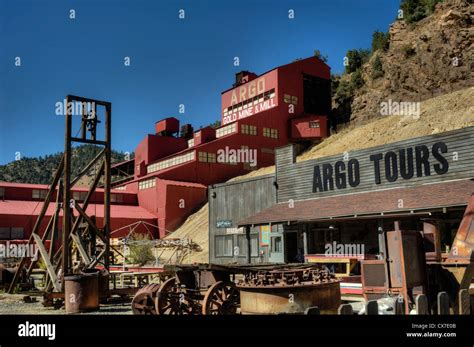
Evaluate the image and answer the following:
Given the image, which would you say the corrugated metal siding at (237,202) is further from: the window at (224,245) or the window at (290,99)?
the window at (290,99)

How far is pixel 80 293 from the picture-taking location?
1327cm

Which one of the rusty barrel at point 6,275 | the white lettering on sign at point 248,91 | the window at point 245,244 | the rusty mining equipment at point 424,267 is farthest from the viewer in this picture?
the white lettering on sign at point 248,91

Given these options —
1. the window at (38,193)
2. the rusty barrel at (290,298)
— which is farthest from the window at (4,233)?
the rusty barrel at (290,298)

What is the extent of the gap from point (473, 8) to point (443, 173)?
3930 cm

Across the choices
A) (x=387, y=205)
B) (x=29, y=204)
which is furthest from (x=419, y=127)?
(x=29, y=204)

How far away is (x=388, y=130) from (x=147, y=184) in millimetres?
25768

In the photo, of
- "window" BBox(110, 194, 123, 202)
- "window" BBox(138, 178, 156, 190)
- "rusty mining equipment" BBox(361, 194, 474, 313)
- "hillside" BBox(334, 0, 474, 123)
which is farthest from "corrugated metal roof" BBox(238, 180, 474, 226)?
"hillside" BBox(334, 0, 474, 123)

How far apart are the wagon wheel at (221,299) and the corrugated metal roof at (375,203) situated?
961 centimetres

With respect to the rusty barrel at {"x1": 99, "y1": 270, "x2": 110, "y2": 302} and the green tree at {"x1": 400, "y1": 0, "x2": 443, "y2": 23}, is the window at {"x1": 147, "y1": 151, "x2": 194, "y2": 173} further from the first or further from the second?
the rusty barrel at {"x1": 99, "y1": 270, "x2": 110, "y2": 302}

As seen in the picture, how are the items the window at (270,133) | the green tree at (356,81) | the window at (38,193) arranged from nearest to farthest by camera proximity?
the window at (38,193)
the window at (270,133)
the green tree at (356,81)

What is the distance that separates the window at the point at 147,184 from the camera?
5072 centimetres

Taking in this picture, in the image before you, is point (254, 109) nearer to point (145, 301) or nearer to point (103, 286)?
point (103, 286)

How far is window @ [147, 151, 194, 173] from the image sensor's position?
2061 inches
